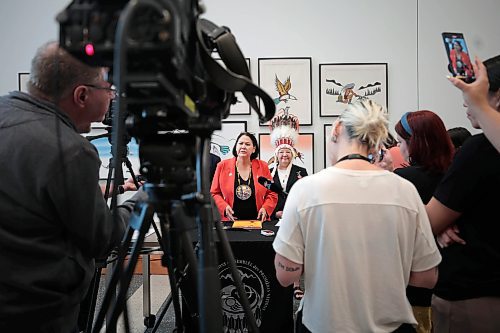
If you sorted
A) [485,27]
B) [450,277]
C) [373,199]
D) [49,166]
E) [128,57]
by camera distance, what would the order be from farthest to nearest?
[485,27] → [450,277] → [373,199] → [49,166] → [128,57]

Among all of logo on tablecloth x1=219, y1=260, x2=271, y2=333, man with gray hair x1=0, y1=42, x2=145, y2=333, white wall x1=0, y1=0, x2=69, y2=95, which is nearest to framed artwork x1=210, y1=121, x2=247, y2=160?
logo on tablecloth x1=219, y1=260, x2=271, y2=333

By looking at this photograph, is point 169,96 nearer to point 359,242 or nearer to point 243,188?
point 359,242

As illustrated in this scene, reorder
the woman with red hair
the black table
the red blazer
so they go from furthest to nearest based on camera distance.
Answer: the red blazer, the black table, the woman with red hair

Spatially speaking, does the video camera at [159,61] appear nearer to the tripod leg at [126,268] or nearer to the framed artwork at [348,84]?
the tripod leg at [126,268]

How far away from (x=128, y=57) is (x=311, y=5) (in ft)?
14.0

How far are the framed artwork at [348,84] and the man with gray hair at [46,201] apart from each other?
3645 mm

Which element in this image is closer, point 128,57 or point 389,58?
point 128,57

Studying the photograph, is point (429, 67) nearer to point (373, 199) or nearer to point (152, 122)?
point (373, 199)

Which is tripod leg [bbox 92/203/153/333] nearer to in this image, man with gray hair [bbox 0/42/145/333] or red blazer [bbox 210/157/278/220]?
man with gray hair [bbox 0/42/145/333]

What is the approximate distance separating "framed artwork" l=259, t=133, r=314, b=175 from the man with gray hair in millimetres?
3441

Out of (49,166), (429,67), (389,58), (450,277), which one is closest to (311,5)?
(389,58)

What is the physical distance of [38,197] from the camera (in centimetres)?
97

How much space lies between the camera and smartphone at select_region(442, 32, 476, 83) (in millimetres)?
1245

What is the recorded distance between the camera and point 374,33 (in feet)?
14.5
